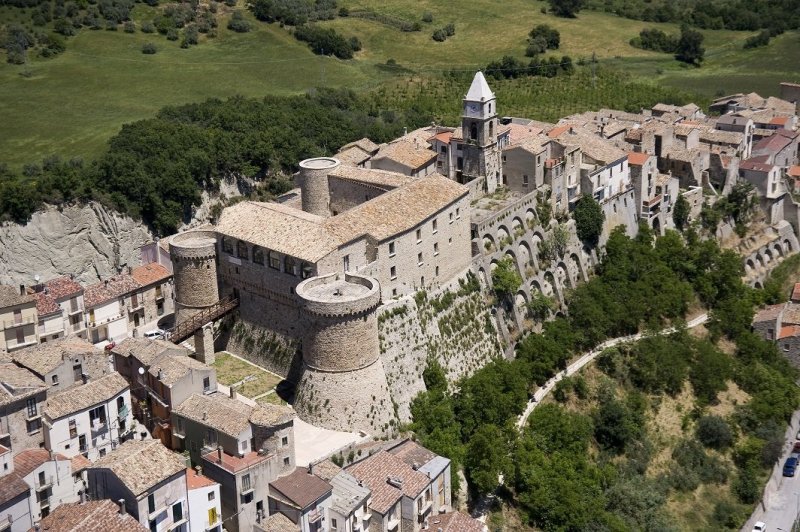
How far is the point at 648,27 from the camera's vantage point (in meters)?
148

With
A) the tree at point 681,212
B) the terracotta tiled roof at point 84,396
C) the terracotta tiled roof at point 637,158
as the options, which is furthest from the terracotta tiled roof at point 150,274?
the tree at point 681,212

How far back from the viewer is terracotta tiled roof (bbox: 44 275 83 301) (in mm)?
61562

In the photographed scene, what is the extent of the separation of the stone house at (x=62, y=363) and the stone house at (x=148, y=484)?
7.72 meters

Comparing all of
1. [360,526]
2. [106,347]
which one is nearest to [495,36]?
[106,347]

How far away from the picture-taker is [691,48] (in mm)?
136250

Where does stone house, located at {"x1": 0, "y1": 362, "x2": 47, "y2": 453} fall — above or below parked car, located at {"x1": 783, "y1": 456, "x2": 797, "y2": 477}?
above

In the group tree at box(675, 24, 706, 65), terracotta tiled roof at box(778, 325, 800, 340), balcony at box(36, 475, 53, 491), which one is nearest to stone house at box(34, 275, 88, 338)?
balcony at box(36, 475, 53, 491)

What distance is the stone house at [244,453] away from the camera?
47000 mm

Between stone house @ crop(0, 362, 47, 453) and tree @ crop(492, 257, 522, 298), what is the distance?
2900cm

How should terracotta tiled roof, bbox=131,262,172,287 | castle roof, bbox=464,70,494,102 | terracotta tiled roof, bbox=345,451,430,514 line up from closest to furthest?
terracotta tiled roof, bbox=345,451,430,514
terracotta tiled roof, bbox=131,262,172,287
castle roof, bbox=464,70,494,102

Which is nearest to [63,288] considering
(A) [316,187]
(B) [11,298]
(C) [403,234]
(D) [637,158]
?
(B) [11,298]

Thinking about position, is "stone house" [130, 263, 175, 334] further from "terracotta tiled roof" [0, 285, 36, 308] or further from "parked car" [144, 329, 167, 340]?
"terracotta tiled roof" [0, 285, 36, 308]

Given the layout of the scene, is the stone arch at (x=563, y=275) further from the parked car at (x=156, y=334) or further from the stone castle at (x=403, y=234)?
the parked car at (x=156, y=334)

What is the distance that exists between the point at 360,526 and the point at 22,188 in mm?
39501
